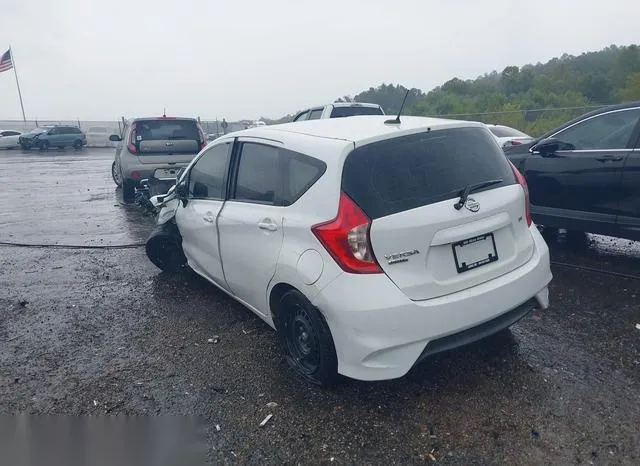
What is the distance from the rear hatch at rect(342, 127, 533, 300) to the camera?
2742mm

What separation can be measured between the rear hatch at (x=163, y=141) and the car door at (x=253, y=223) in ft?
21.0

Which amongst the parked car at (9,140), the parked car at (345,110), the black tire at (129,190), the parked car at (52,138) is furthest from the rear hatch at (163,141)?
the parked car at (9,140)

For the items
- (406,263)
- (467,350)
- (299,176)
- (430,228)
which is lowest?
(467,350)

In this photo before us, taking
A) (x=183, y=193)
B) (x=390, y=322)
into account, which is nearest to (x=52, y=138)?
(x=183, y=193)

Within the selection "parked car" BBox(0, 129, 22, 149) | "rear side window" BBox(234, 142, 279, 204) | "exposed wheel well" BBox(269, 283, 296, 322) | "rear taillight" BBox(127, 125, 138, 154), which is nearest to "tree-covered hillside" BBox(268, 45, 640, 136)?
"parked car" BBox(0, 129, 22, 149)

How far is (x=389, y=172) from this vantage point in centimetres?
289

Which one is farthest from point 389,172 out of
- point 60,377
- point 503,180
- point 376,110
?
point 376,110

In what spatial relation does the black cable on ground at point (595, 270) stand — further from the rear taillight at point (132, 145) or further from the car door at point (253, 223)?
the rear taillight at point (132, 145)

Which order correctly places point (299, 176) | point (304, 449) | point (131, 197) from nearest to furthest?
1. point (304, 449)
2. point (299, 176)
3. point (131, 197)

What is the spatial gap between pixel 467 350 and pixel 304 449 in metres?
1.55

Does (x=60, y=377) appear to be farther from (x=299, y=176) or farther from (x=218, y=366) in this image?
(x=299, y=176)

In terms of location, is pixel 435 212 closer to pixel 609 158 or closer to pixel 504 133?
pixel 609 158

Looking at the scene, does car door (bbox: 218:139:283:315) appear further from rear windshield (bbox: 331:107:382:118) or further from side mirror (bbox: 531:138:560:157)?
rear windshield (bbox: 331:107:382:118)

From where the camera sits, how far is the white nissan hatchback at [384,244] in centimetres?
272
